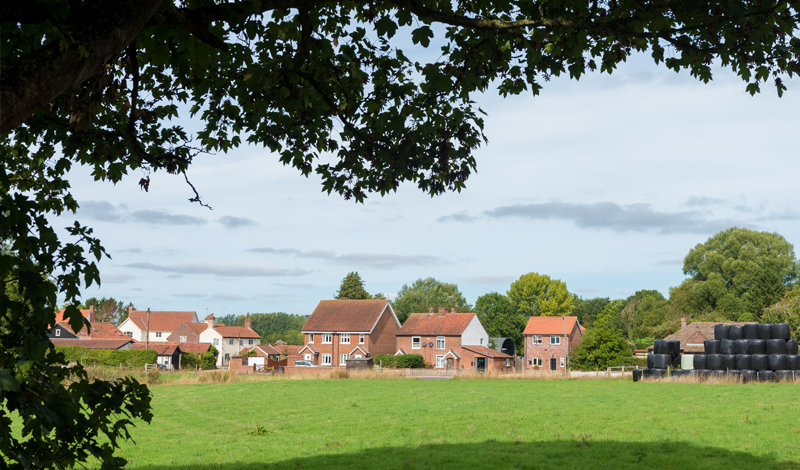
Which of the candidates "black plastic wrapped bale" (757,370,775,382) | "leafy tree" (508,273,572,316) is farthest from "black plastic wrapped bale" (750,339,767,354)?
"leafy tree" (508,273,572,316)

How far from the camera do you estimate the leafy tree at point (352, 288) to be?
95.0 m

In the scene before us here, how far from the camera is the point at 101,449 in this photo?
4461mm

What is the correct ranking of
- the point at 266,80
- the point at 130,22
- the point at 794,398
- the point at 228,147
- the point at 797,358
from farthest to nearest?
1. the point at 797,358
2. the point at 794,398
3. the point at 228,147
4. the point at 266,80
5. the point at 130,22

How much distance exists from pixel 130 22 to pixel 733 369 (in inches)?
1469

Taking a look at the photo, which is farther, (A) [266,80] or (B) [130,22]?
(A) [266,80]

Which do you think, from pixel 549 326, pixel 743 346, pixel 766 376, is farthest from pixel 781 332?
pixel 549 326

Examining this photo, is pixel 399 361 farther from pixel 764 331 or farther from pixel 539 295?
pixel 539 295

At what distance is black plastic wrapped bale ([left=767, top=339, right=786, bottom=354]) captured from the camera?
109ft

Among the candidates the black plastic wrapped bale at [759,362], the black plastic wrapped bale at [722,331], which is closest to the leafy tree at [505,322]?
the black plastic wrapped bale at [722,331]

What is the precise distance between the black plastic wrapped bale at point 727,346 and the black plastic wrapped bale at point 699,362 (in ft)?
3.70

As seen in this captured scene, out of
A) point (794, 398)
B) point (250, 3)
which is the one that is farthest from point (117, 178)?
point (794, 398)

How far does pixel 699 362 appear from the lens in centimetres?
3519

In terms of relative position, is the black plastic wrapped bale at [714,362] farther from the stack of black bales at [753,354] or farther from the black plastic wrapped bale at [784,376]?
the black plastic wrapped bale at [784,376]

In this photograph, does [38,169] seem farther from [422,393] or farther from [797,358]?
[797,358]
